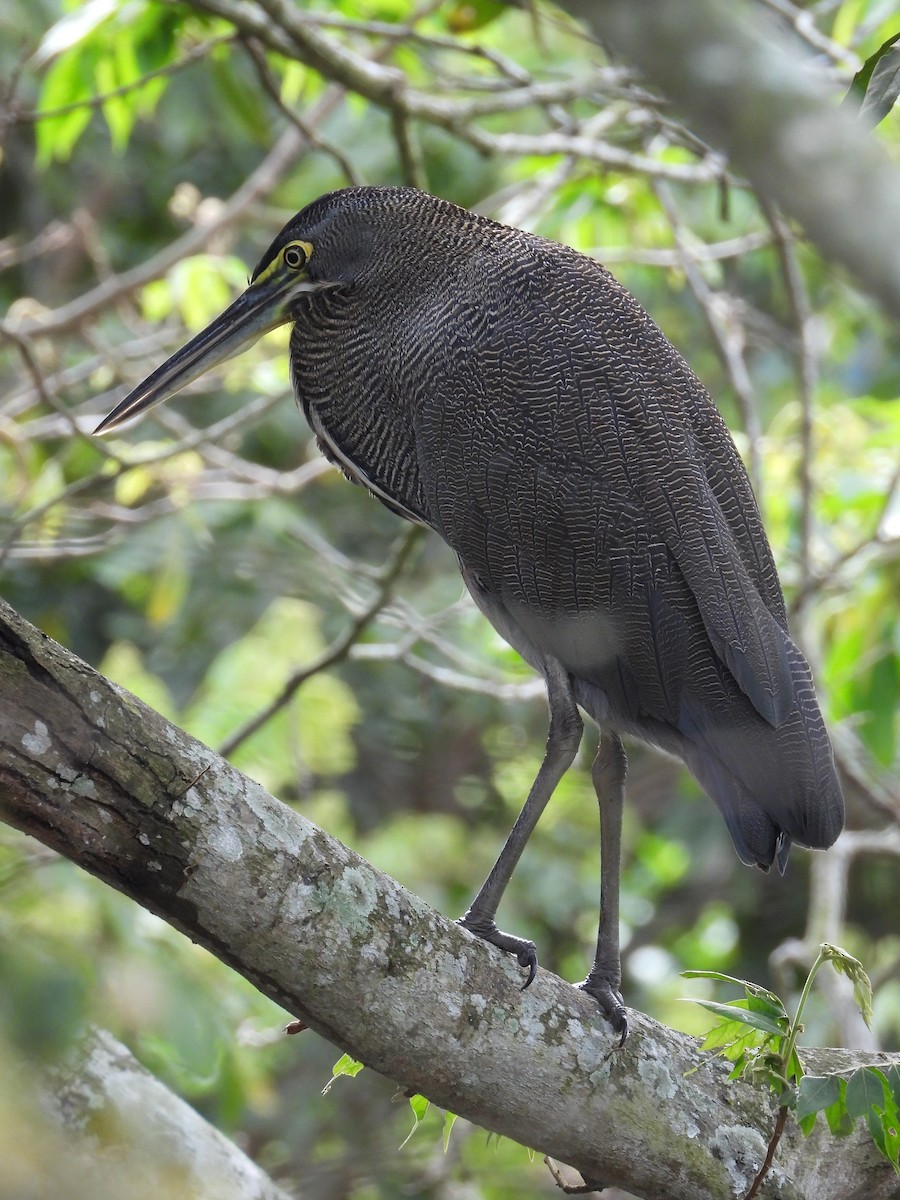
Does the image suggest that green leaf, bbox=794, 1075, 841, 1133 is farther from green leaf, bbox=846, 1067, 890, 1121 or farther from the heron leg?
the heron leg

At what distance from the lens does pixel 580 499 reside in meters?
3.03

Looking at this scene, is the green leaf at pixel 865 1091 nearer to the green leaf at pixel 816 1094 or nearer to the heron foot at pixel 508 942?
the green leaf at pixel 816 1094

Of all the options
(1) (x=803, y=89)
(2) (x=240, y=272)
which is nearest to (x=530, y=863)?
(2) (x=240, y=272)

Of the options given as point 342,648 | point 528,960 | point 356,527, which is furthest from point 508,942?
point 356,527

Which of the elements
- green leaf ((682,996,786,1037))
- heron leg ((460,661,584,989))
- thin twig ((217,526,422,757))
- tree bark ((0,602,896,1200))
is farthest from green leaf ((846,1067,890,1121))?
thin twig ((217,526,422,757))

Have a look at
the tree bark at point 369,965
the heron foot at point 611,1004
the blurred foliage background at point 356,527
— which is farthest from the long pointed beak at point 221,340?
the heron foot at point 611,1004

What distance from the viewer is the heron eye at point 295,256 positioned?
3422mm

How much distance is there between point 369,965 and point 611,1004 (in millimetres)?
562

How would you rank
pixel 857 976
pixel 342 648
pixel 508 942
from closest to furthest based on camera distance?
pixel 857 976 < pixel 508 942 < pixel 342 648

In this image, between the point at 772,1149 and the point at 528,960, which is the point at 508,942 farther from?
the point at 772,1149

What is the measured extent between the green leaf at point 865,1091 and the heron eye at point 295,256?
224 cm

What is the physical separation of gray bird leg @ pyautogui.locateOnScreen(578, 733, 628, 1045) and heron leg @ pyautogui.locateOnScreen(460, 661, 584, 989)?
204mm

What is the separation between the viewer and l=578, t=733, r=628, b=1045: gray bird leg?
276cm

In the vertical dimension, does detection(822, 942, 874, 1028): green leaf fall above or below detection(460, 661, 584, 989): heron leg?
above
